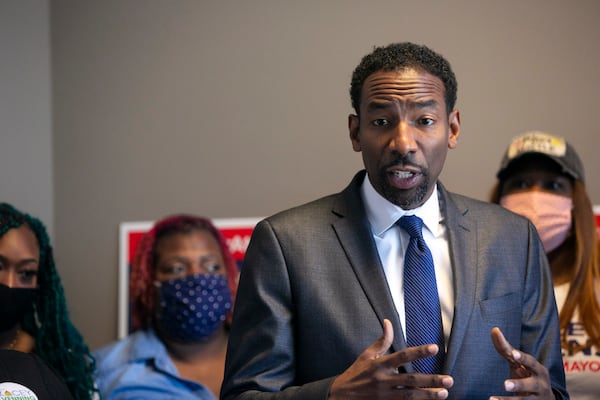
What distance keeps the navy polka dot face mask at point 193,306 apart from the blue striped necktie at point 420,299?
151 cm

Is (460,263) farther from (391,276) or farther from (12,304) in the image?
(12,304)

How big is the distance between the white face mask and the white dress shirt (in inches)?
43.9

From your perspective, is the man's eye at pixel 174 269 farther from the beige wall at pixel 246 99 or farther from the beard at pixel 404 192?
the beard at pixel 404 192

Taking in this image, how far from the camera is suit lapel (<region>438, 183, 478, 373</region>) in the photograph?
1.78 m

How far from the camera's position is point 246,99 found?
12.3 feet

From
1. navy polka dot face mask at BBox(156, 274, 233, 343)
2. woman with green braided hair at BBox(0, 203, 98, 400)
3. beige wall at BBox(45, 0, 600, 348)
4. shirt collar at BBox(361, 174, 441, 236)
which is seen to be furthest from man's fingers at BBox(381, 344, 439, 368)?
beige wall at BBox(45, 0, 600, 348)

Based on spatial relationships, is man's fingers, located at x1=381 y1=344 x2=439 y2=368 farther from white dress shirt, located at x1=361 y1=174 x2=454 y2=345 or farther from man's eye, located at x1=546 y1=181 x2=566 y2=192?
man's eye, located at x1=546 y1=181 x2=566 y2=192

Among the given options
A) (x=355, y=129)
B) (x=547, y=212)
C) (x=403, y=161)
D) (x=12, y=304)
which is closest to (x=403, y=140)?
(x=403, y=161)

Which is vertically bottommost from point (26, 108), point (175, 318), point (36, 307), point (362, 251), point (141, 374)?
point (141, 374)

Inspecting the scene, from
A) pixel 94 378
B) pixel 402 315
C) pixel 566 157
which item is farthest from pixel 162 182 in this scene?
pixel 402 315

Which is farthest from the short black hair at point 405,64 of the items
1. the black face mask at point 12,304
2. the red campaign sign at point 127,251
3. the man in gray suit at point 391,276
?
the red campaign sign at point 127,251

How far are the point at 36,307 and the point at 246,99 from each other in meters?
1.37

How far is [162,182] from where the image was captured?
377 centimetres

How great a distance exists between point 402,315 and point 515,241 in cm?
36
